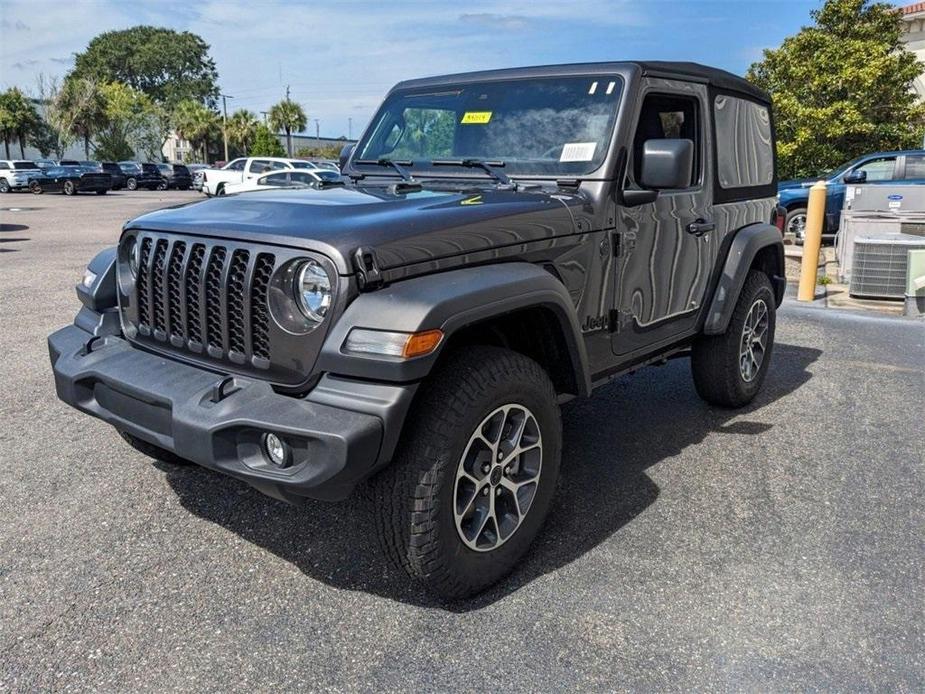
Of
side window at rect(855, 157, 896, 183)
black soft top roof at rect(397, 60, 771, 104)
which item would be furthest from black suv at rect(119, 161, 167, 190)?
black soft top roof at rect(397, 60, 771, 104)

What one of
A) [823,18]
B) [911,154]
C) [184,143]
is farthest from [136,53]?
[911,154]

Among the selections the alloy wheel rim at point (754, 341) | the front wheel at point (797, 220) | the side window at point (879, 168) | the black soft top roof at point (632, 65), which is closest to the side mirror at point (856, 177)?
the side window at point (879, 168)

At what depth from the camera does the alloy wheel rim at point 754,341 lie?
486 centimetres

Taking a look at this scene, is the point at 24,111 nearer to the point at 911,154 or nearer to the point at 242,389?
the point at 911,154

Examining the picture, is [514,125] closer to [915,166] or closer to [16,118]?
[915,166]

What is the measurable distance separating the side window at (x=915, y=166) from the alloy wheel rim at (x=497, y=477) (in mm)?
12051

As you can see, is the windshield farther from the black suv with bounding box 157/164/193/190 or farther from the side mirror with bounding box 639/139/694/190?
the black suv with bounding box 157/164/193/190

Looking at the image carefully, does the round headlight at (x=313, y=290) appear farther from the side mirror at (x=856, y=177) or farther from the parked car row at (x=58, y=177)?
the parked car row at (x=58, y=177)

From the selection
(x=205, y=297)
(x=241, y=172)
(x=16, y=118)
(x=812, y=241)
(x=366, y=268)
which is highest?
(x=16, y=118)

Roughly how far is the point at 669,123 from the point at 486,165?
1.04 meters

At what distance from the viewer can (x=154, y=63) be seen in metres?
91.8

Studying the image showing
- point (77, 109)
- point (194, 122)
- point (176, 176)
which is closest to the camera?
point (176, 176)

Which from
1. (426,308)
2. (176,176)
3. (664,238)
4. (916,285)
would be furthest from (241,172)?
(426,308)

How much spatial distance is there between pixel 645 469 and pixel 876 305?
596cm
